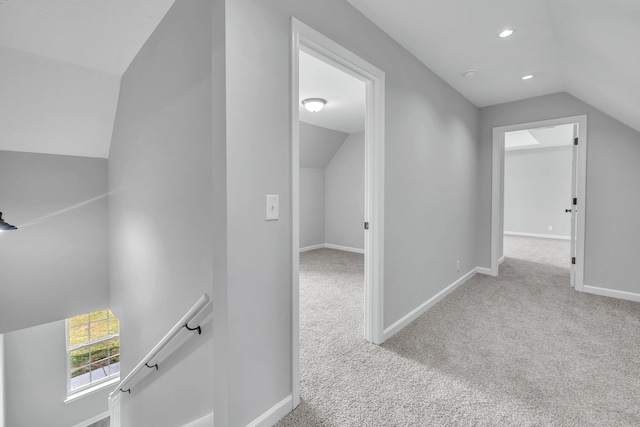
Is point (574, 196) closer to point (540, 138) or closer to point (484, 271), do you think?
point (484, 271)

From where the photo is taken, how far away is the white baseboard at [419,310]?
2.46 m

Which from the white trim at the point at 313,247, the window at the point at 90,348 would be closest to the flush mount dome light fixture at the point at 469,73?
the white trim at the point at 313,247

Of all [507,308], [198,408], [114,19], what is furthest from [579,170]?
[114,19]

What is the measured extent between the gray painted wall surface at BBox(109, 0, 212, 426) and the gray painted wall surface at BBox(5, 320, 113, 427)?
2.72 meters

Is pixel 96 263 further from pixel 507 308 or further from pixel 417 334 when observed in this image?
pixel 507 308

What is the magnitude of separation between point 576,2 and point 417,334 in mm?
2411

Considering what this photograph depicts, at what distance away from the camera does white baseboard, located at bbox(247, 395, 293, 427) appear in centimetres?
147

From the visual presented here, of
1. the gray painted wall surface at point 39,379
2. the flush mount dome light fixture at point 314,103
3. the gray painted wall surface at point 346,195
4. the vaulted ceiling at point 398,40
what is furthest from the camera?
the gray painted wall surface at point 346,195

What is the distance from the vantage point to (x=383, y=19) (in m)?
2.11

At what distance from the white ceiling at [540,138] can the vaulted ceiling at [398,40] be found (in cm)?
355

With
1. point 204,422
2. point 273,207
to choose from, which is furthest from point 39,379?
point 273,207

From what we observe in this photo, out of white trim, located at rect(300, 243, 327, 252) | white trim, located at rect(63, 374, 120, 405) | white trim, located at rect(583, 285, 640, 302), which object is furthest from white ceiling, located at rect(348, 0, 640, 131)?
white trim, located at rect(63, 374, 120, 405)

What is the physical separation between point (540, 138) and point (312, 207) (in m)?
5.35

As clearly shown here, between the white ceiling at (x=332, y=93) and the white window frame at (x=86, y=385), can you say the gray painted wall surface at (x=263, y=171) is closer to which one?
the white ceiling at (x=332, y=93)
